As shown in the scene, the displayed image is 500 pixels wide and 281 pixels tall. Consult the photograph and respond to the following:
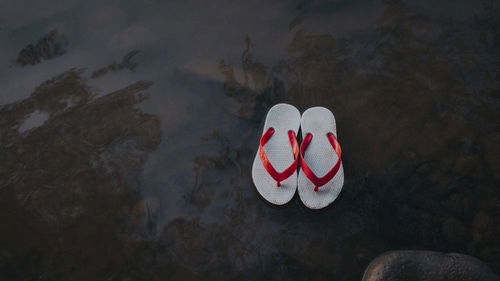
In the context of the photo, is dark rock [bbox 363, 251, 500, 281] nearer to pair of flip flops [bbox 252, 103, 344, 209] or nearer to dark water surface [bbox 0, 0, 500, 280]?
dark water surface [bbox 0, 0, 500, 280]

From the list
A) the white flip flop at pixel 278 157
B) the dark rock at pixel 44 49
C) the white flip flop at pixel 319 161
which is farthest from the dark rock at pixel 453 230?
the dark rock at pixel 44 49

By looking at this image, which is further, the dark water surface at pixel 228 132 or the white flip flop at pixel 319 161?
the white flip flop at pixel 319 161

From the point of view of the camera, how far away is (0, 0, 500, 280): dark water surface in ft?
7.39

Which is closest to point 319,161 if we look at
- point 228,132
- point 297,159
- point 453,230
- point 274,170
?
point 297,159

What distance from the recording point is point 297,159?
2.51 m

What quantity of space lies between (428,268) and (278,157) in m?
1.19

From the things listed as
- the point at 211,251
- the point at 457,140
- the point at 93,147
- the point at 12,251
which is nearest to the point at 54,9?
the point at 93,147

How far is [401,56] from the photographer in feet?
10.0

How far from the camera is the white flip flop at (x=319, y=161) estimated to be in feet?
7.73

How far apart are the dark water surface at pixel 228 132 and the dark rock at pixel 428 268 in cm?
14

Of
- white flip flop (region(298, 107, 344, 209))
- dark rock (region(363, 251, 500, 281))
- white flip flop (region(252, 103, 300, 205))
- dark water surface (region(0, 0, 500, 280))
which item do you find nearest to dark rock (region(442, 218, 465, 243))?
dark water surface (region(0, 0, 500, 280))

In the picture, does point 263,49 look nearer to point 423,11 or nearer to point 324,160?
point 324,160

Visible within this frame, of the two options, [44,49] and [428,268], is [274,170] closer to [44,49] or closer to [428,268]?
[428,268]

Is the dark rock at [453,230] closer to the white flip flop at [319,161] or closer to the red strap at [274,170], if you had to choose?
the white flip flop at [319,161]
